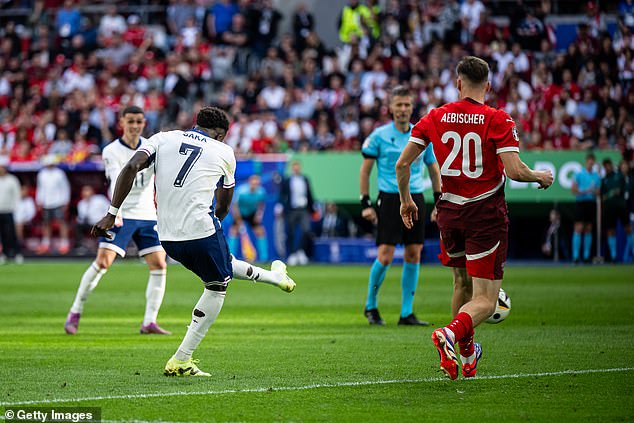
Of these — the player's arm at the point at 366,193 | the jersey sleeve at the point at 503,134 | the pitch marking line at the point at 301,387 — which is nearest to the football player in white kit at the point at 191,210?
the pitch marking line at the point at 301,387

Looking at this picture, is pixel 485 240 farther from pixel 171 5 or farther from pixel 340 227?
pixel 171 5

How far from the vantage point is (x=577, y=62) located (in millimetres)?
29031

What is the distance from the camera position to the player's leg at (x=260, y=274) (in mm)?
9820

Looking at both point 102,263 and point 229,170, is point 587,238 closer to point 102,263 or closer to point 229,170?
point 102,263

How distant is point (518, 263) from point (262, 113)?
803cm

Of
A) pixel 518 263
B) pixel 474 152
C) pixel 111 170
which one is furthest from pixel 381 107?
pixel 474 152

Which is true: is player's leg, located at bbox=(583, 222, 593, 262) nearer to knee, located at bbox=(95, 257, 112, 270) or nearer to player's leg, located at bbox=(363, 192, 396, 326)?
player's leg, located at bbox=(363, 192, 396, 326)

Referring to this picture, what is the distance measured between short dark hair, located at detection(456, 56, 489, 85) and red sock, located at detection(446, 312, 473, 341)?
181cm

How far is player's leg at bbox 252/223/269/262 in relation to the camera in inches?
1156

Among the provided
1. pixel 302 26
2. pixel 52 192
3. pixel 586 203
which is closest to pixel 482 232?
pixel 586 203

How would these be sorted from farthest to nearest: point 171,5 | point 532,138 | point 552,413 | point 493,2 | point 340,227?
point 171,5, point 493,2, point 340,227, point 532,138, point 552,413

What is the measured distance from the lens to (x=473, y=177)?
8867 millimetres

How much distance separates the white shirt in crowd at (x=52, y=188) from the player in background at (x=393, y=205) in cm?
1860

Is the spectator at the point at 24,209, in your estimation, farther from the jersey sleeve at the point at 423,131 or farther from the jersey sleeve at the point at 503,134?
the jersey sleeve at the point at 503,134
